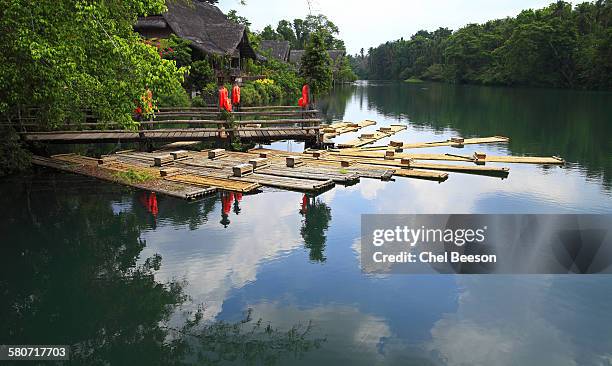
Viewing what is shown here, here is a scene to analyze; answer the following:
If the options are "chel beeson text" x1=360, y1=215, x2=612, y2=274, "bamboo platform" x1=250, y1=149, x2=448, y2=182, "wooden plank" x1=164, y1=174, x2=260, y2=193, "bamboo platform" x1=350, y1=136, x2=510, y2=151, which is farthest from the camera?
"bamboo platform" x1=350, y1=136, x2=510, y2=151

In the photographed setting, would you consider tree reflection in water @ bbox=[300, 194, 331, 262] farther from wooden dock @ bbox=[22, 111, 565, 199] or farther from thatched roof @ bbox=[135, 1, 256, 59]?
thatched roof @ bbox=[135, 1, 256, 59]

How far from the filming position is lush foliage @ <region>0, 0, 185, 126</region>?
11.7 meters

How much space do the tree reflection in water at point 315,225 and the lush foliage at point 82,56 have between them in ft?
15.9

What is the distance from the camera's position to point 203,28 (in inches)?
1663

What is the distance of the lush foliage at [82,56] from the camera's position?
461 inches

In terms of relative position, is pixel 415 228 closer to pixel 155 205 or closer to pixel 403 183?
pixel 403 183

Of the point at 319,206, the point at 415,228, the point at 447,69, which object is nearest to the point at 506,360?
the point at 415,228

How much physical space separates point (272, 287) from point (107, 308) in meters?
2.98

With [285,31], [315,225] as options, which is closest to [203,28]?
[315,225]

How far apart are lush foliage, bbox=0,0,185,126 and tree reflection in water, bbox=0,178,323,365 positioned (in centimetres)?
343

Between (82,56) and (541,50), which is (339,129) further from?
(541,50)

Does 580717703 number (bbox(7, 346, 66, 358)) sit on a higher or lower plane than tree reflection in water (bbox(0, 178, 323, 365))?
lower

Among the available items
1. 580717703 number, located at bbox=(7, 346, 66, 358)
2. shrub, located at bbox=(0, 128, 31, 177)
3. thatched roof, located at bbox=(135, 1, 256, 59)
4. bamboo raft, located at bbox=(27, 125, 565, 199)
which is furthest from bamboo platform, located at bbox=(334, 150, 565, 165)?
thatched roof, located at bbox=(135, 1, 256, 59)

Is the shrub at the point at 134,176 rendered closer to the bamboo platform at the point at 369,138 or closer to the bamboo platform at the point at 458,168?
the bamboo platform at the point at 458,168
